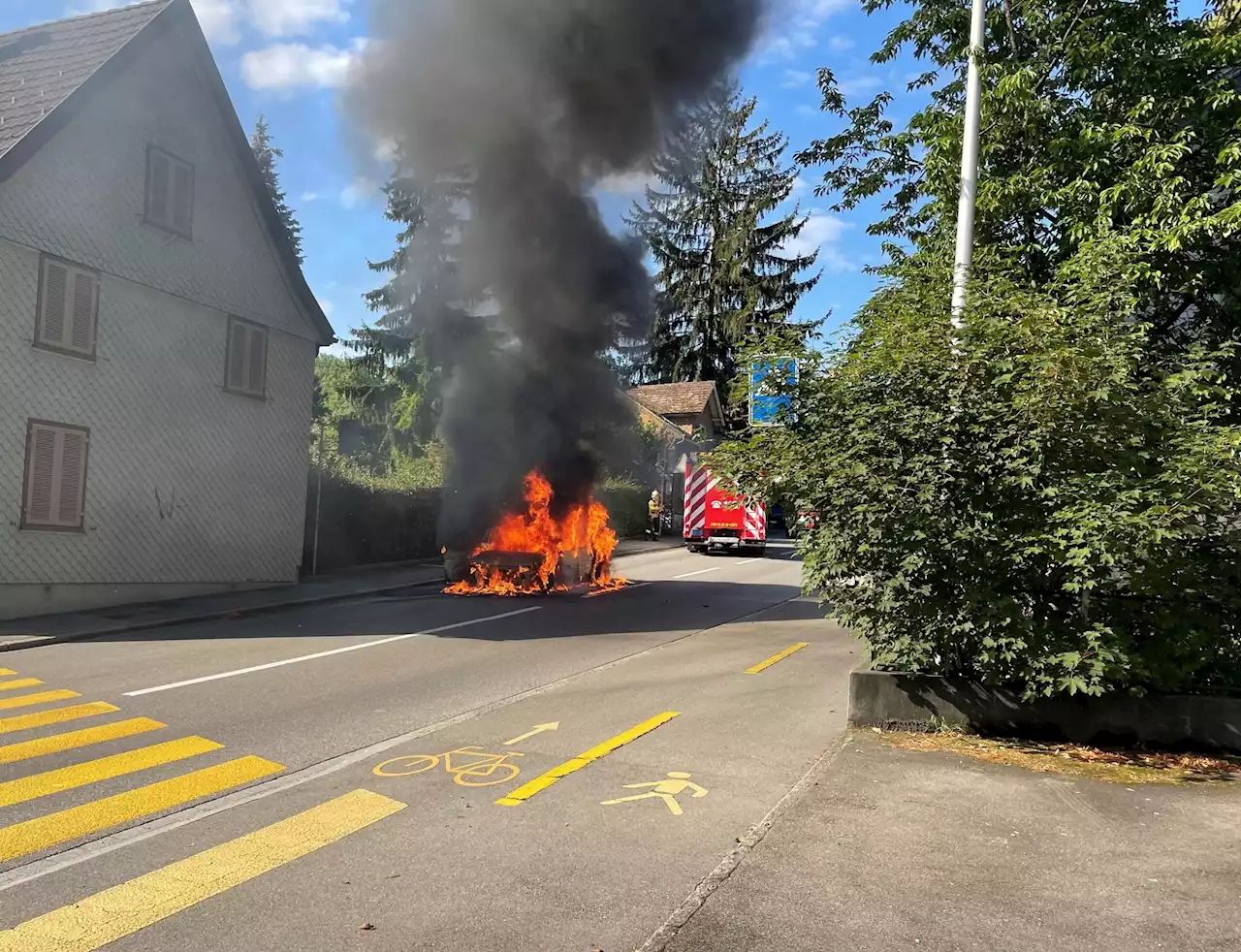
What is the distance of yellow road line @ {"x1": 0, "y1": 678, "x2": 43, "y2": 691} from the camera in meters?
7.65

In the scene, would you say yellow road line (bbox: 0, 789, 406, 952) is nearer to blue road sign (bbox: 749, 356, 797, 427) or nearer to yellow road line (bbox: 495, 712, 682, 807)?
yellow road line (bbox: 495, 712, 682, 807)

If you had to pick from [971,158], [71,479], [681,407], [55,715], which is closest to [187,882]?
[55,715]

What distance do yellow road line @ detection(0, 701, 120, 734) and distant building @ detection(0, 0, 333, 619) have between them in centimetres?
575

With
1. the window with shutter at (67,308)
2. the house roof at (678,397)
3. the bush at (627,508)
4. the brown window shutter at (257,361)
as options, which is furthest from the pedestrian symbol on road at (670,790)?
the house roof at (678,397)

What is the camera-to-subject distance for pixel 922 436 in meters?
6.05

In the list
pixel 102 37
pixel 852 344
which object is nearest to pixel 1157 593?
pixel 852 344

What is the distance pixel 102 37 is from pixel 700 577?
1419 cm

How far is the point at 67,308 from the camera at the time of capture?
40.5 ft

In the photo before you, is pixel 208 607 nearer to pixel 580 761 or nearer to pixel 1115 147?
pixel 580 761

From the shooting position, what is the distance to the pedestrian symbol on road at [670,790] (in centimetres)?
485

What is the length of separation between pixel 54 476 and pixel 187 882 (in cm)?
1042

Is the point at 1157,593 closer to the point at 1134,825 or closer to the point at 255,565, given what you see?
the point at 1134,825

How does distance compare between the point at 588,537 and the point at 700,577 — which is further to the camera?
the point at 700,577

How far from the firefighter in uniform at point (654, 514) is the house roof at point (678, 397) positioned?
1129 centimetres
